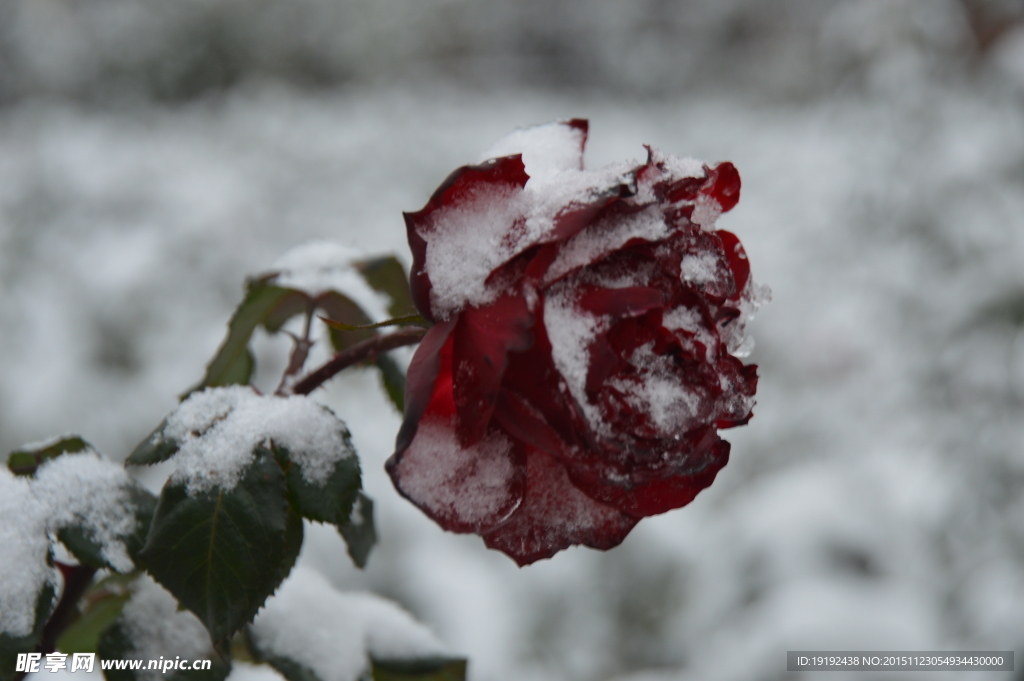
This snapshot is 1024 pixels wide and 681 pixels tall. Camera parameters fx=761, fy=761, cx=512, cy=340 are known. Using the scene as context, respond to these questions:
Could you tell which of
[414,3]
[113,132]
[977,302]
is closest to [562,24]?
[414,3]

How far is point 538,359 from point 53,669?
0.40m

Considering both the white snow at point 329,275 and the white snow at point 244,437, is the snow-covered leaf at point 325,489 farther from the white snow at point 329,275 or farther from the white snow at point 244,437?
the white snow at point 329,275

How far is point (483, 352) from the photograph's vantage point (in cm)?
31

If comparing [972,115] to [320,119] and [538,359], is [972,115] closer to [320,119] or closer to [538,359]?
[538,359]

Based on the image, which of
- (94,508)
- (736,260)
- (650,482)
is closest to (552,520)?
(650,482)

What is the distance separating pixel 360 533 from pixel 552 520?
0.19 m

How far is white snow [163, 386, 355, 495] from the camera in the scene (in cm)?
38

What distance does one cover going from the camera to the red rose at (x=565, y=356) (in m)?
0.32

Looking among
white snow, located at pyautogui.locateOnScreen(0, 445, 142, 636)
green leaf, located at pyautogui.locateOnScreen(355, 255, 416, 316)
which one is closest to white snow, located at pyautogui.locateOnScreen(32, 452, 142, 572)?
white snow, located at pyautogui.locateOnScreen(0, 445, 142, 636)

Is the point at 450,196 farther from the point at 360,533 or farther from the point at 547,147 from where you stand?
the point at 360,533

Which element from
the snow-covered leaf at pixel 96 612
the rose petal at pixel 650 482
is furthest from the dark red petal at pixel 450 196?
the snow-covered leaf at pixel 96 612

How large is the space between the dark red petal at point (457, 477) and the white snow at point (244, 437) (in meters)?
0.09

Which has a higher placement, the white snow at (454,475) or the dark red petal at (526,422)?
the dark red petal at (526,422)

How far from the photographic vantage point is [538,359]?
0.32 meters
